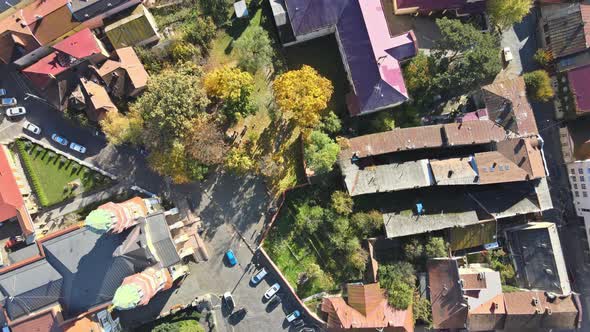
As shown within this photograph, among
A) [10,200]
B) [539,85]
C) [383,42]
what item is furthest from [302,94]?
[10,200]

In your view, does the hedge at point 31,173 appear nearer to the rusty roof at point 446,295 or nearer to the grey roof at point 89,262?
the grey roof at point 89,262

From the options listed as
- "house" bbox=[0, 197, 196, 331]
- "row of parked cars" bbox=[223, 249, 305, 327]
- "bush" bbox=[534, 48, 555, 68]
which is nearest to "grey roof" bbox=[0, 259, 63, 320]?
"house" bbox=[0, 197, 196, 331]

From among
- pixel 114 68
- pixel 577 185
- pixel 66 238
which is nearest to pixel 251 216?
pixel 66 238

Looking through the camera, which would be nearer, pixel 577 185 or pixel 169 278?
pixel 169 278

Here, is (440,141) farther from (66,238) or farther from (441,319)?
(66,238)

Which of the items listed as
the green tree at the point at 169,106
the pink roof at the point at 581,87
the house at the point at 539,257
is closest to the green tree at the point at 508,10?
the pink roof at the point at 581,87

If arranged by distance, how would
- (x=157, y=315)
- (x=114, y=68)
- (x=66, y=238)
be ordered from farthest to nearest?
(x=157, y=315)
(x=114, y=68)
(x=66, y=238)

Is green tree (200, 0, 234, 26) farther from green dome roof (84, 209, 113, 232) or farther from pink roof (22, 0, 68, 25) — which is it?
green dome roof (84, 209, 113, 232)

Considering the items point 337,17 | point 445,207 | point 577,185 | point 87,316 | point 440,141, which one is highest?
point 337,17
